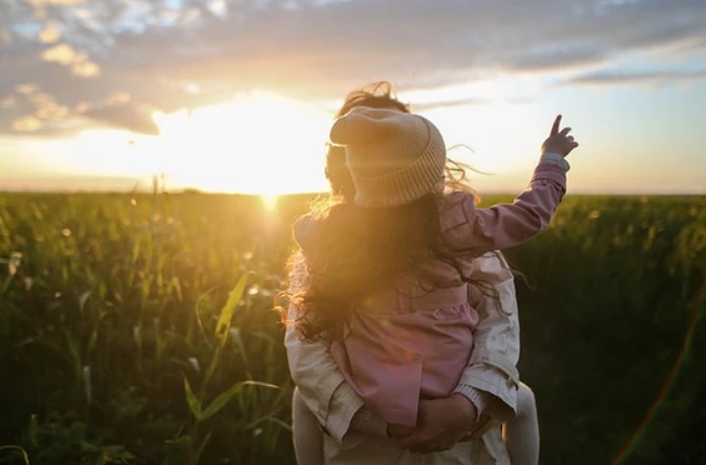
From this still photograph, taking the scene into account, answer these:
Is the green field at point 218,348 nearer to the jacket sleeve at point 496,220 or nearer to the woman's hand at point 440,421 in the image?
the woman's hand at point 440,421

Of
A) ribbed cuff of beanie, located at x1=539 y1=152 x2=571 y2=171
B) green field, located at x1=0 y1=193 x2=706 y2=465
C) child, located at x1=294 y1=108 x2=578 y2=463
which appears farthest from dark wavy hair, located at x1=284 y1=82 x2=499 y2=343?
green field, located at x1=0 y1=193 x2=706 y2=465

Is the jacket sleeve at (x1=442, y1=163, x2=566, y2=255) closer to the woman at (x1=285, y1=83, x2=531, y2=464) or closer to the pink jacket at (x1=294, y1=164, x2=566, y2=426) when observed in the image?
the pink jacket at (x1=294, y1=164, x2=566, y2=426)

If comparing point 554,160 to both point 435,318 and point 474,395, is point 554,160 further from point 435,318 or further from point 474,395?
point 474,395

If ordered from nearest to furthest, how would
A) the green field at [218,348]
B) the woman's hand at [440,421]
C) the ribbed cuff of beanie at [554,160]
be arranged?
the woman's hand at [440,421]
the ribbed cuff of beanie at [554,160]
the green field at [218,348]

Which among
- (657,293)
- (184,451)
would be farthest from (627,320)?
(184,451)

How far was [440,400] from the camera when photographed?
1.87 m

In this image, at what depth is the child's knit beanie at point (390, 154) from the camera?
1.88 meters

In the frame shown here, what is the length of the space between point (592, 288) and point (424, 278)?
3269 mm

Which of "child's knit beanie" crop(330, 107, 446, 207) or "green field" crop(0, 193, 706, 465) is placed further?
"green field" crop(0, 193, 706, 465)

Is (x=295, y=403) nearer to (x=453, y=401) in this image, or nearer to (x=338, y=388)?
(x=338, y=388)

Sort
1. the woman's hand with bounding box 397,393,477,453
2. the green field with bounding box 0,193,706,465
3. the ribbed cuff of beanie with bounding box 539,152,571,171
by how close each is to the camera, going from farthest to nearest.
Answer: the green field with bounding box 0,193,706,465 < the ribbed cuff of beanie with bounding box 539,152,571,171 < the woman's hand with bounding box 397,393,477,453

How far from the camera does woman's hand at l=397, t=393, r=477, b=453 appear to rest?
1853 millimetres

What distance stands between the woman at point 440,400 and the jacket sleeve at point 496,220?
0.14 metres

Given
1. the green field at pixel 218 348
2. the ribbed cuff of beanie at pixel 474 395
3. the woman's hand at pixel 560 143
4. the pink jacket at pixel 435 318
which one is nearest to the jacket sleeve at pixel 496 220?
the pink jacket at pixel 435 318
